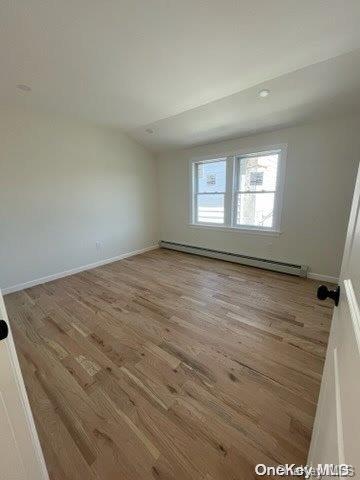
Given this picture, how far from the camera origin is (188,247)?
14.9ft

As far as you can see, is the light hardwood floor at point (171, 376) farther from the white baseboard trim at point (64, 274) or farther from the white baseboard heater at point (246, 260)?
the white baseboard heater at point (246, 260)

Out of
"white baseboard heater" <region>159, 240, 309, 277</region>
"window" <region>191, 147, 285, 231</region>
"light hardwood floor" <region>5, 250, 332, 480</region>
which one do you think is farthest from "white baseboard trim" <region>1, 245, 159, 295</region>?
"window" <region>191, 147, 285, 231</region>

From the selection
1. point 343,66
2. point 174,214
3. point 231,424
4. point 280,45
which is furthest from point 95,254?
point 343,66

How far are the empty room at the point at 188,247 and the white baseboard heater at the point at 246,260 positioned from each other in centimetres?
3

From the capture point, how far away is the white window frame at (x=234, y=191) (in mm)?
3195

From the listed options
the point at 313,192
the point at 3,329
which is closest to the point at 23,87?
the point at 3,329

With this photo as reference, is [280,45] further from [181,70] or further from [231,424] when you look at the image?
[231,424]

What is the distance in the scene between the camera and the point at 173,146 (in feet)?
13.7

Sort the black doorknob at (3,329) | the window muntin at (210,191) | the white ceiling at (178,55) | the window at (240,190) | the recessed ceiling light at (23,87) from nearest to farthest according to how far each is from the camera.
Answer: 1. the black doorknob at (3,329)
2. the white ceiling at (178,55)
3. the recessed ceiling light at (23,87)
4. the window at (240,190)
5. the window muntin at (210,191)

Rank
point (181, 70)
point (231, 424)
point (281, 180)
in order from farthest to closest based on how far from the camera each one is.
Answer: point (281, 180), point (181, 70), point (231, 424)

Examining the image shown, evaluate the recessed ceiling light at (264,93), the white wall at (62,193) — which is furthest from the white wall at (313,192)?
the white wall at (62,193)

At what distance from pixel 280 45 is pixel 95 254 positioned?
382 centimetres

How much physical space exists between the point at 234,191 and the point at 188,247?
1.56m

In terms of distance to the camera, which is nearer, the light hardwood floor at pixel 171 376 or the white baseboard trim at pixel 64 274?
the light hardwood floor at pixel 171 376
